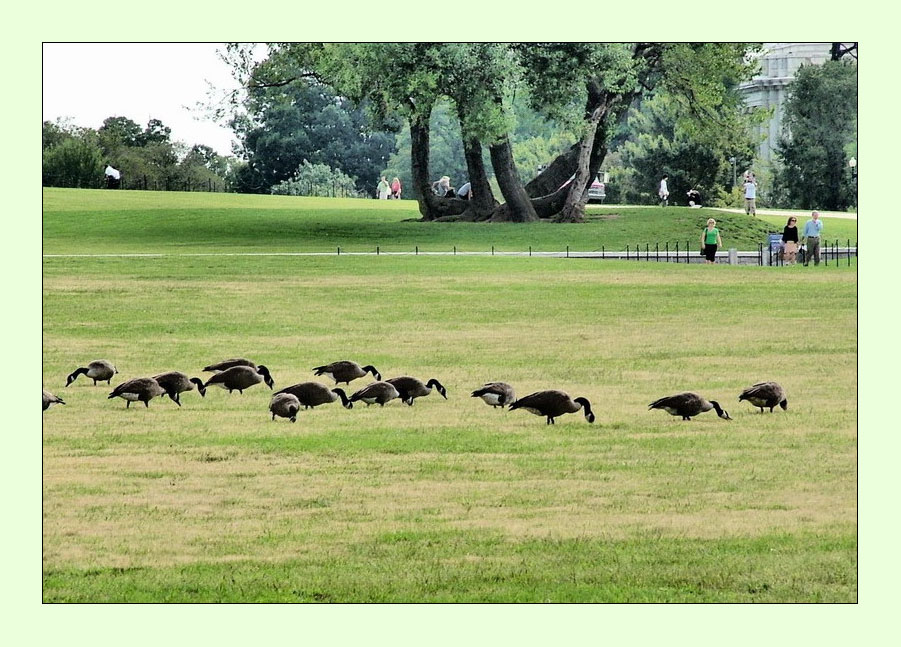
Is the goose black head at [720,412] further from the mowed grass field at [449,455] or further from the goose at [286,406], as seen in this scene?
the goose at [286,406]

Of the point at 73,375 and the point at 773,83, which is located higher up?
the point at 773,83

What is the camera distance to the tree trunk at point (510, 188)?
2759 centimetres

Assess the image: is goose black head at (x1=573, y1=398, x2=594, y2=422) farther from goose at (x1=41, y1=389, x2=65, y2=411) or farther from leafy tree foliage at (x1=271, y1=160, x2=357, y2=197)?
leafy tree foliage at (x1=271, y1=160, x2=357, y2=197)

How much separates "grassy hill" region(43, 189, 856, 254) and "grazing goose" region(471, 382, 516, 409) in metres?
7.49

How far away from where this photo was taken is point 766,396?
14.4 metres

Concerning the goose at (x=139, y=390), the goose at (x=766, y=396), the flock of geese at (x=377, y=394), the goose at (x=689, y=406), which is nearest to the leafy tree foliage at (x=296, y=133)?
the flock of geese at (x=377, y=394)

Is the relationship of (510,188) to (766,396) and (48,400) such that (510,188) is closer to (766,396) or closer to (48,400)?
(766,396)

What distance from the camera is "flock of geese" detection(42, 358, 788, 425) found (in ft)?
46.1

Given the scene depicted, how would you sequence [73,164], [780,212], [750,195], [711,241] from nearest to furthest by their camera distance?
[73,164]
[750,195]
[780,212]
[711,241]

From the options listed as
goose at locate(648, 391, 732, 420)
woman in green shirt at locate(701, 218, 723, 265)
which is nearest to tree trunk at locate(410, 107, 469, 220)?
woman in green shirt at locate(701, 218, 723, 265)

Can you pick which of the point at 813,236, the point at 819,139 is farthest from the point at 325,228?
the point at 819,139

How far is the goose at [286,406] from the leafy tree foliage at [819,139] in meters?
8.03

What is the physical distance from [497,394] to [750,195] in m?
10.4

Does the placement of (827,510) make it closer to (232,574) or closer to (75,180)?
(232,574)
